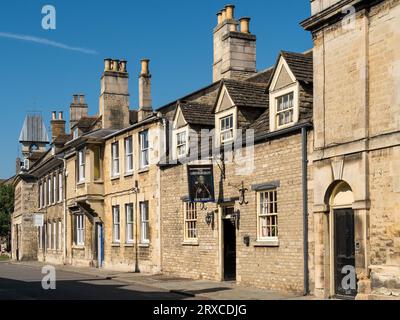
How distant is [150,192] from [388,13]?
16295 millimetres

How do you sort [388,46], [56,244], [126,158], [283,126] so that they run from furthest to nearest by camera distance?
[56,244], [126,158], [283,126], [388,46]

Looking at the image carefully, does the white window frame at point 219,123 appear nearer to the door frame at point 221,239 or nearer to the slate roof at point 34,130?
the door frame at point 221,239

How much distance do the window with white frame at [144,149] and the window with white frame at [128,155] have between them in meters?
1.43

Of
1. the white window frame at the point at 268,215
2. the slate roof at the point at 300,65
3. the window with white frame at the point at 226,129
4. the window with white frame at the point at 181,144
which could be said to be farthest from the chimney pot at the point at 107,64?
the white window frame at the point at 268,215

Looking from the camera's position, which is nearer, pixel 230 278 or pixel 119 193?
pixel 230 278

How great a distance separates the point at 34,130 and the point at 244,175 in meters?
81.3

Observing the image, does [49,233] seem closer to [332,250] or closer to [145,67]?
[145,67]

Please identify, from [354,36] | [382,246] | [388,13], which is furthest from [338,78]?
[382,246]

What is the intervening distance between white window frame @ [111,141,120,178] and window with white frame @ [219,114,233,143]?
10951mm

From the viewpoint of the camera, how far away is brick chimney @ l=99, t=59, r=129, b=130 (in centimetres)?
3956

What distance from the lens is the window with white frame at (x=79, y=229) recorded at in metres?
40.0

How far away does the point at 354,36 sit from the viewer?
1695cm

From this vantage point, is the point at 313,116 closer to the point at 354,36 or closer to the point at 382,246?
the point at 354,36

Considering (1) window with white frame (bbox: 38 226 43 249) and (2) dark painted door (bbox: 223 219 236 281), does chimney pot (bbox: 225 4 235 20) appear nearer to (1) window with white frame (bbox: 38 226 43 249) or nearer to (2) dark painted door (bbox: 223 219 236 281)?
(2) dark painted door (bbox: 223 219 236 281)
